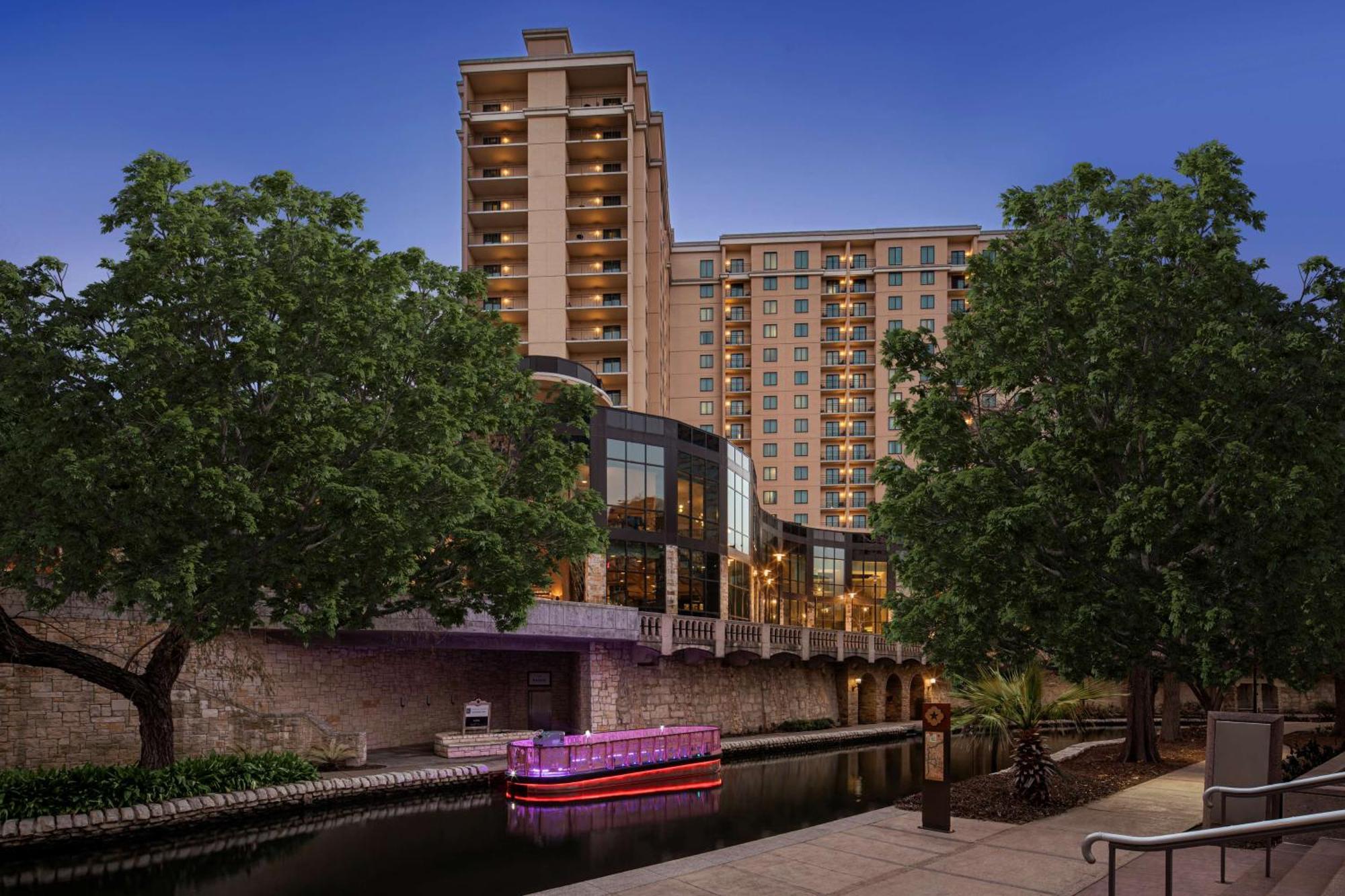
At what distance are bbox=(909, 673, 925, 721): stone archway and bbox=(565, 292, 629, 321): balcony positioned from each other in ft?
119

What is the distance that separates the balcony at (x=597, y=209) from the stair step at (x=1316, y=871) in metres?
71.5

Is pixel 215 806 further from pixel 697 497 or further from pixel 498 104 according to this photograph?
pixel 498 104

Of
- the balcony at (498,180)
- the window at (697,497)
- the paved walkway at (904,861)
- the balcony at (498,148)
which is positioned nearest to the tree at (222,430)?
the paved walkway at (904,861)

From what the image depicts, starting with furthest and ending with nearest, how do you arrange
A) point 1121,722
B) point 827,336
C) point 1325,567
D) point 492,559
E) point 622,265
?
point 827,336
point 622,265
point 1121,722
point 492,559
point 1325,567

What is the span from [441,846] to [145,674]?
8.30 m

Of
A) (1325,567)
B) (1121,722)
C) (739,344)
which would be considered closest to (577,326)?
(739,344)

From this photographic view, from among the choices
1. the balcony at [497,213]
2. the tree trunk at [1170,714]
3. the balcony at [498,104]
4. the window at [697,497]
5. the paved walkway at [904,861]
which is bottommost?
the tree trunk at [1170,714]

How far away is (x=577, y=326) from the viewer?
80.8 metres

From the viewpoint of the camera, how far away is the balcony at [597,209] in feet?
257

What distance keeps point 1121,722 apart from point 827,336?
180 feet

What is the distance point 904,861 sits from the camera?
15.0 meters

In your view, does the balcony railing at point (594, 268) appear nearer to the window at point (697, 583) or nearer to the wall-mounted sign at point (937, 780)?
the window at point (697, 583)

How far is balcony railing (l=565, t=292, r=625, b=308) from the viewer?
78562mm

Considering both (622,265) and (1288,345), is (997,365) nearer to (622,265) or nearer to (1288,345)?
(1288,345)
